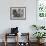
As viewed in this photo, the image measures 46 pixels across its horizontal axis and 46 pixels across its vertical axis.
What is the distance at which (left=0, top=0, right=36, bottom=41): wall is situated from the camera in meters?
7.13

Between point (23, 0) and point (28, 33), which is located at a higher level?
point (23, 0)

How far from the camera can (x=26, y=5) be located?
7152mm

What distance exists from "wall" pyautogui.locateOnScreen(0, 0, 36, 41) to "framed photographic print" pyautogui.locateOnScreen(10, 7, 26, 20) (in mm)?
142

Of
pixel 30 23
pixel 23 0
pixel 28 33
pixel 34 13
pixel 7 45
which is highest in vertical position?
pixel 23 0

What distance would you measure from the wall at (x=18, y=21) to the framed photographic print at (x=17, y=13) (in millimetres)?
142

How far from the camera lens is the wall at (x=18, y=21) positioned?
23.4ft

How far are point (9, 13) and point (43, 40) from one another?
2043 mm

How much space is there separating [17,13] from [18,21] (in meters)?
0.39

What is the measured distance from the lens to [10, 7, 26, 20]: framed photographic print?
715cm

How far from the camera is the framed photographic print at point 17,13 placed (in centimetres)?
715

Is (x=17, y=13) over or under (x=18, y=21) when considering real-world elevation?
over

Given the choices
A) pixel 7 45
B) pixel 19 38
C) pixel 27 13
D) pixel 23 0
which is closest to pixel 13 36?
pixel 19 38

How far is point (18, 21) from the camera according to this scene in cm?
719

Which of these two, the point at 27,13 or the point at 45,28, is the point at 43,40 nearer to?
the point at 45,28
